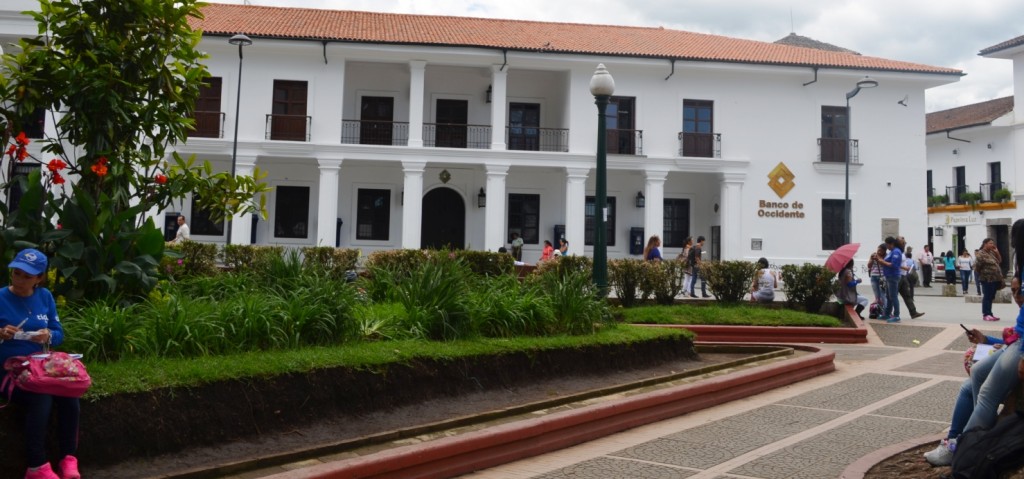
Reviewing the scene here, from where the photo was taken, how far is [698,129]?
2733 cm

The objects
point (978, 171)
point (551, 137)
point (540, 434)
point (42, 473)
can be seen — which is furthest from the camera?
point (978, 171)

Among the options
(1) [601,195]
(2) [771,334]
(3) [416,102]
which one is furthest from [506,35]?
(1) [601,195]

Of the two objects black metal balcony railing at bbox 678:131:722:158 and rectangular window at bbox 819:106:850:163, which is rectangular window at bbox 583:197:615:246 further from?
rectangular window at bbox 819:106:850:163

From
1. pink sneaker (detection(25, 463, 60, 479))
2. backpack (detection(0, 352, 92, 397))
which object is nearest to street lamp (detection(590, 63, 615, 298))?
backpack (detection(0, 352, 92, 397))

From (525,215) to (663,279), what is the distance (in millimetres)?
14206

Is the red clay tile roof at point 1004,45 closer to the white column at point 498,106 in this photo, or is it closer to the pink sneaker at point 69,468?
the white column at point 498,106

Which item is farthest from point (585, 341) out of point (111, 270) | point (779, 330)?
point (779, 330)

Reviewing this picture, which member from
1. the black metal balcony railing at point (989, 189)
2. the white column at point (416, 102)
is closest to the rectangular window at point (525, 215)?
the white column at point (416, 102)

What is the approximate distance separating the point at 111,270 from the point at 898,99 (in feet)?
92.8

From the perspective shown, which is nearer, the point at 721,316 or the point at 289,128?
the point at 721,316

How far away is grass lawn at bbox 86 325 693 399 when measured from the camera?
448 cm

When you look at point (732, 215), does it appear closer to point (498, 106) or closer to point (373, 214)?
point (498, 106)

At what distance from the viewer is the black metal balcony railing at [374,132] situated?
26250 mm

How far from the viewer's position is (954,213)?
39844 mm
